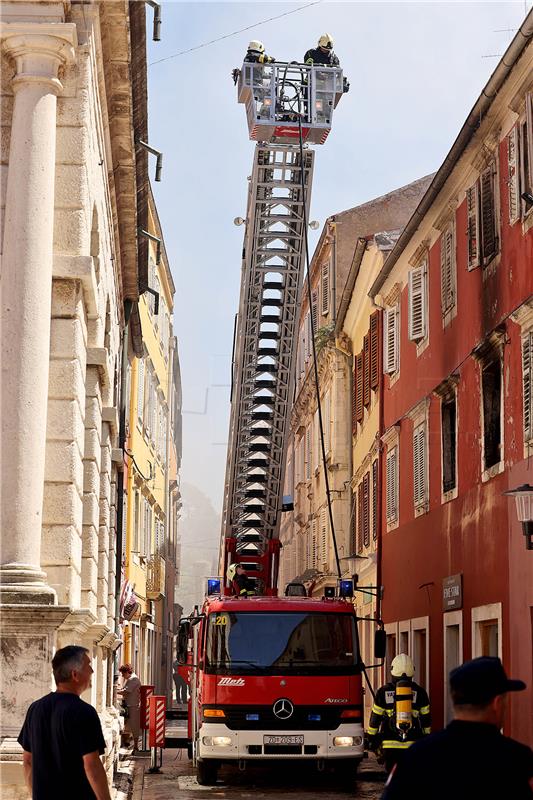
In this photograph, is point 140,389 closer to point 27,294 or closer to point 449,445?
point 449,445

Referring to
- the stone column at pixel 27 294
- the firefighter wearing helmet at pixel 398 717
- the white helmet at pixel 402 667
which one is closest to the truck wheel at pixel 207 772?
the firefighter wearing helmet at pixel 398 717

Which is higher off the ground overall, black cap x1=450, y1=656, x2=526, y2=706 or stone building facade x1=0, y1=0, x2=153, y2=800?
stone building facade x1=0, y1=0, x2=153, y2=800

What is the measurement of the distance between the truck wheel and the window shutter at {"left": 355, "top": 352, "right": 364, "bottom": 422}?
12656 mm

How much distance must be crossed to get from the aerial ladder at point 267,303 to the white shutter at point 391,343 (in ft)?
6.61

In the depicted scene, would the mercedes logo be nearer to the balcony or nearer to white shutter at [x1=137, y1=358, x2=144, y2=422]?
white shutter at [x1=137, y1=358, x2=144, y2=422]

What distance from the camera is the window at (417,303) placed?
2091 cm

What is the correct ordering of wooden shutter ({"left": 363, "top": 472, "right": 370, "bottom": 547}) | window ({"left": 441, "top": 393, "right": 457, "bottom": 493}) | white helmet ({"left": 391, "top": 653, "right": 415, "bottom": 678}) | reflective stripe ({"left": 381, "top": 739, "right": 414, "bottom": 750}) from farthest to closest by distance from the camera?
wooden shutter ({"left": 363, "top": 472, "right": 370, "bottom": 547}) → window ({"left": 441, "top": 393, "right": 457, "bottom": 493}) → white helmet ({"left": 391, "top": 653, "right": 415, "bottom": 678}) → reflective stripe ({"left": 381, "top": 739, "right": 414, "bottom": 750})

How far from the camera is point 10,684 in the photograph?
31.5 ft

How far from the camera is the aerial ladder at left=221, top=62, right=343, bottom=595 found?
67.2 feet

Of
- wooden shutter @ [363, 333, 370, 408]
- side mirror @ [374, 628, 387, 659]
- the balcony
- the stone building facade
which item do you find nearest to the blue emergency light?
side mirror @ [374, 628, 387, 659]

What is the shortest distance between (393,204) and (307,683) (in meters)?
→ 20.2

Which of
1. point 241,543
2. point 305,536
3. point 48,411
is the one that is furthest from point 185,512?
point 48,411

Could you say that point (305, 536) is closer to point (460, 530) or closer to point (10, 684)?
point (460, 530)

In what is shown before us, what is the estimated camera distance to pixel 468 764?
13.8 ft
